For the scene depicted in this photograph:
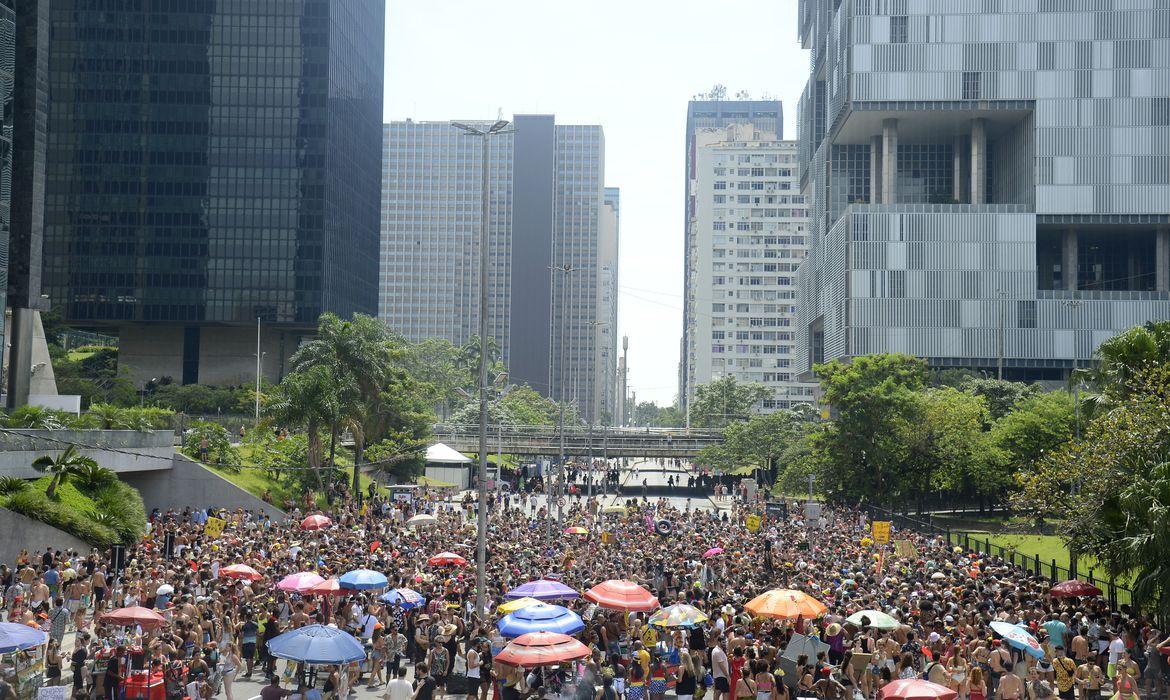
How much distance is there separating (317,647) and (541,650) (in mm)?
3481

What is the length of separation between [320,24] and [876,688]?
327 feet

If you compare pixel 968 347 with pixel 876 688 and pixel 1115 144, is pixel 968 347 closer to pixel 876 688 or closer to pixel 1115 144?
pixel 1115 144

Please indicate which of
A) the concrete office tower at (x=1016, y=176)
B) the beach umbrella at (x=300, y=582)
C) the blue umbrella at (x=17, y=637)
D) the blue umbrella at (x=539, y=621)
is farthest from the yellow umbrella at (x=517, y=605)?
the concrete office tower at (x=1016, y=176)

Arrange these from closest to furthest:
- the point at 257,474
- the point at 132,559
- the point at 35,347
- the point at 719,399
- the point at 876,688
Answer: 1. the point at 876,688
2. the point at 132,559
3. the point at 257,474
4. the point at 35,347
5. the point at 719,399

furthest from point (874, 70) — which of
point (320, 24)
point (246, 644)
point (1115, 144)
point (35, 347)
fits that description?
point (246, 644)

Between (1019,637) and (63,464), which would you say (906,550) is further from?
(63,464)

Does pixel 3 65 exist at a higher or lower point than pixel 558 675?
higher

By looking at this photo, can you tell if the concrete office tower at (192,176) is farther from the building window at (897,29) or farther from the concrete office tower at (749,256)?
the concrete office tower at (749,256)

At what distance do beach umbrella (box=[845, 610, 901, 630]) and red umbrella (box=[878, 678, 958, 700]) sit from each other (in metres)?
4.59

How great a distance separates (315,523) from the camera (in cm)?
4019

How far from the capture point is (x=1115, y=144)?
82.1m

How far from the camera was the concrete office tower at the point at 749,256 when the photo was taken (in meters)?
187

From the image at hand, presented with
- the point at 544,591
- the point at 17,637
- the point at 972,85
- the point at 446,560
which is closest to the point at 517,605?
the point at 544,591

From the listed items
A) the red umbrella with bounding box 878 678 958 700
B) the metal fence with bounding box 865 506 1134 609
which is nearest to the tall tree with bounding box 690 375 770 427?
the metal fence with bounding box 865 506 1134 609
